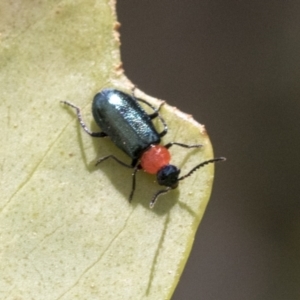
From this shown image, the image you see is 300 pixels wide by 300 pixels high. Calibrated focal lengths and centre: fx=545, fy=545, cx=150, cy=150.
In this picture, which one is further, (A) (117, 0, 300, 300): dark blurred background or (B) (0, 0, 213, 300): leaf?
(A) (117, 0, 300, 300): dark blurred background

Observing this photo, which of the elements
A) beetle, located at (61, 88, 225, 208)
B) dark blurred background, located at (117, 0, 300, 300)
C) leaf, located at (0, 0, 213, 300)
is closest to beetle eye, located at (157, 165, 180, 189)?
beetle, located at (61, 88, 225, 208)

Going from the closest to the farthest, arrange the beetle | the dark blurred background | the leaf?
the leaf → the beetle → the dark blurred background

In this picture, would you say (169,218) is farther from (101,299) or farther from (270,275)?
(270,275)

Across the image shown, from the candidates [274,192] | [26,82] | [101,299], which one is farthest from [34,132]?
[274,192]

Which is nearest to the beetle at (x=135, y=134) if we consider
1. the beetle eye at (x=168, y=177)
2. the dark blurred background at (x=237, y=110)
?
the beetle eye at (x=168, y=177)

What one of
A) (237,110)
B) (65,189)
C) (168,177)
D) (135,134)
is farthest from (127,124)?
(237,110)

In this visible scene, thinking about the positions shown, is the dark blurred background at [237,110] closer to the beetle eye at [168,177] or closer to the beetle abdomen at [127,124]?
the beetle abdomen at [127,124]

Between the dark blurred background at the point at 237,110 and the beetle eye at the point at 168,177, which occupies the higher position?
the beetle eye at the point at 168,177

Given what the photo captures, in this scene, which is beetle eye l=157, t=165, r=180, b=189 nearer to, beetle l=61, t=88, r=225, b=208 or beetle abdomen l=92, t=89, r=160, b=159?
beetle l=61, t=88, r=225, b=208
